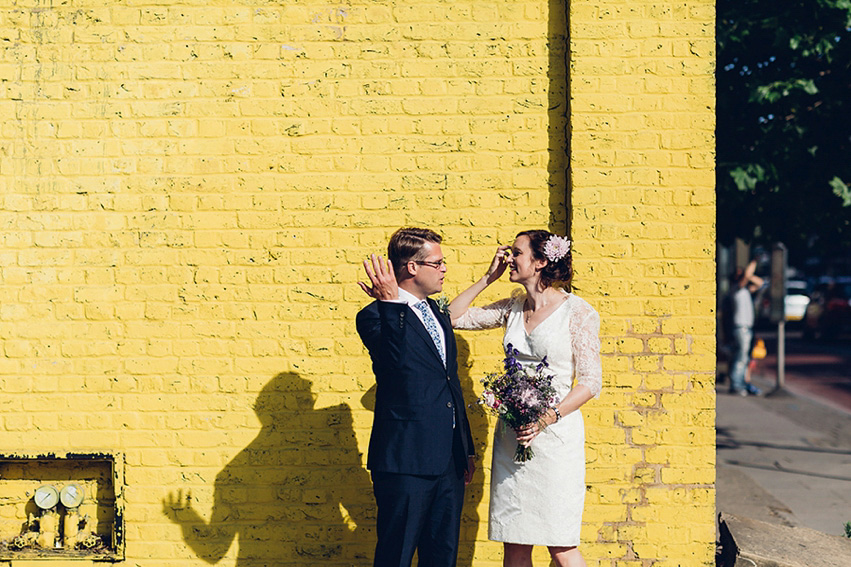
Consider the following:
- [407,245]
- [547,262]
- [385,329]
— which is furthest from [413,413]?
[547,262]

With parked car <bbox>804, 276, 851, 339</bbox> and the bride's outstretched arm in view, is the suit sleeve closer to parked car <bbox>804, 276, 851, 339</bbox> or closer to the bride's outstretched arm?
the bride's outstretched arm

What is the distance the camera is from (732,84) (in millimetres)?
8703

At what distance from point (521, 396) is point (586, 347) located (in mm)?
441

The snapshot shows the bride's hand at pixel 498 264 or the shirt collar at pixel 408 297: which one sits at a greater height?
the bride's hand at pixel 498 264

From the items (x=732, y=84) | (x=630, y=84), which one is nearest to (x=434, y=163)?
(x=630, y=84)

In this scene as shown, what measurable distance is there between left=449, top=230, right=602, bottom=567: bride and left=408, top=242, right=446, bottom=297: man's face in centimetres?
39

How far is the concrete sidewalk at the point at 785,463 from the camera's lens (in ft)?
Result: 22.9

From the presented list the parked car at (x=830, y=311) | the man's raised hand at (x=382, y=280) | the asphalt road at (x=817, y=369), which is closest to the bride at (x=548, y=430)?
the man's raised hand at (x=382, y=280)

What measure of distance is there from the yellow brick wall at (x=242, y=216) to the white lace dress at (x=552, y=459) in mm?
842

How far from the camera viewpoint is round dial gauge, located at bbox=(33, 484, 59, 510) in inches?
194

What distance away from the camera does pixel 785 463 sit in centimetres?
889

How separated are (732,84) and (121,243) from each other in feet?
20.9

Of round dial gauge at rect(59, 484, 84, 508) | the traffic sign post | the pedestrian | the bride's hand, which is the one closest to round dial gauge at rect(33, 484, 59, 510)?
round dial gauge at rect(59, 484, 84, 508)

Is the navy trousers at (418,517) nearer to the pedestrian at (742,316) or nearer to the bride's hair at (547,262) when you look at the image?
the bride's hair at (547,262)
